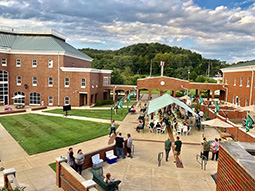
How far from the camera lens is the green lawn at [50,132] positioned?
15883 millimetres

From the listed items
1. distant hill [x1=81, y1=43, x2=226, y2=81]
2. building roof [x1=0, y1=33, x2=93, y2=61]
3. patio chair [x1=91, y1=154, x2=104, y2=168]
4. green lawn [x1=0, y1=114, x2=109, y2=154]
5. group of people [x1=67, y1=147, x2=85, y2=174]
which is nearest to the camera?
group of people [x1=67, y1=147, x2=85, y2=174]

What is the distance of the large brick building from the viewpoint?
38.0 metres

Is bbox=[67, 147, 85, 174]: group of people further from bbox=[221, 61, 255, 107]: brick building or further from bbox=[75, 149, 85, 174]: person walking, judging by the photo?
bbox=[221, 61, 255, 107]: brick building

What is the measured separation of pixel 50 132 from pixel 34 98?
22555 millimetres

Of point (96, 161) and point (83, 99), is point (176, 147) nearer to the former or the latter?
point (96, 161)

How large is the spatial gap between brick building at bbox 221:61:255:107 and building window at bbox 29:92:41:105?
119 feet

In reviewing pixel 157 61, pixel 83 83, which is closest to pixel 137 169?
pixel 83 83

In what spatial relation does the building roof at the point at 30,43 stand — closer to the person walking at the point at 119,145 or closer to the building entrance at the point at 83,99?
the building entrance at the point at 83,99

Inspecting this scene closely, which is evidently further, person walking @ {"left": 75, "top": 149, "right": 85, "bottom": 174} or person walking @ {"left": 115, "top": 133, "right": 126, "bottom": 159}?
person walking @ {"left": 115, "top": 133, "right": 126, "bottom": 159}

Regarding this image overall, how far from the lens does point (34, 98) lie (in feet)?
129

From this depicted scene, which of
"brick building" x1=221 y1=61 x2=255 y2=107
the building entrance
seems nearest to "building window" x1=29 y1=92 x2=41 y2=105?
the building entrance

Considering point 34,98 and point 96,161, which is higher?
point 34,98

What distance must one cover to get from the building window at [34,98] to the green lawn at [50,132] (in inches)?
578

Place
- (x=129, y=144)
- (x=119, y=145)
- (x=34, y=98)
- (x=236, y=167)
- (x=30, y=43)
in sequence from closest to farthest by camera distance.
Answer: (x=236, y=167) < (x=119, y=145) < (x=129, y=144) < (x=34, y=98) < (x=30, y=43)
